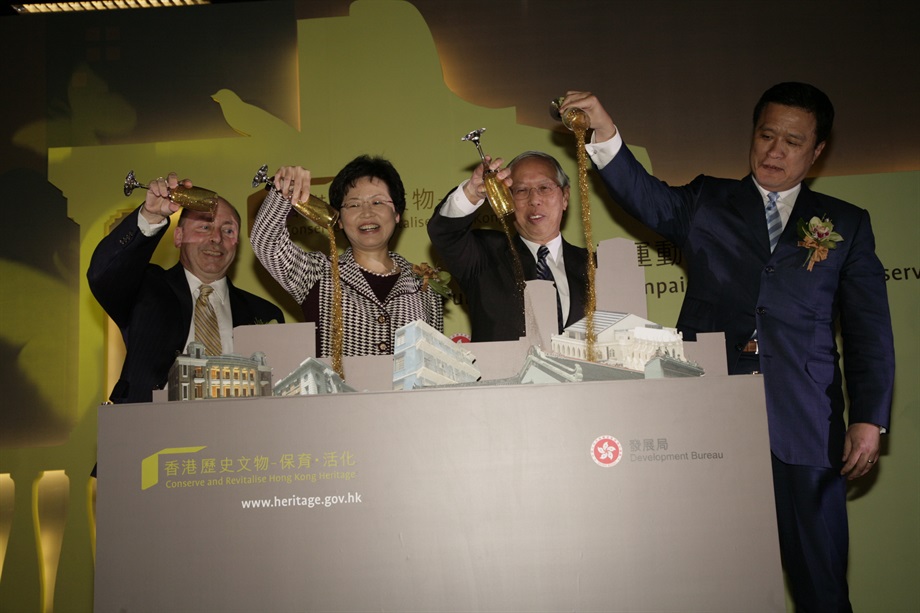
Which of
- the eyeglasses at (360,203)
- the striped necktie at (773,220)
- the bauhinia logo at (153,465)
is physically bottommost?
the bauhinia logo at (153,465)

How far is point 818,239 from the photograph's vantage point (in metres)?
2.86

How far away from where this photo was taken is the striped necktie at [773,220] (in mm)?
2992

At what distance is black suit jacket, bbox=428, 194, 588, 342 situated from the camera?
2.96 metres

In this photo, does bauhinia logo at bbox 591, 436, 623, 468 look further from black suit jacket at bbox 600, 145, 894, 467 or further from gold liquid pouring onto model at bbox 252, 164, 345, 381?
black suit jacket at bbox 600, 145, 894, 467

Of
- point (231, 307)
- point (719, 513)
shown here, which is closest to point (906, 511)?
point (719, 513)

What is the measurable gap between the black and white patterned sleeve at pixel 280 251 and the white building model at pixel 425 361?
1.04 m

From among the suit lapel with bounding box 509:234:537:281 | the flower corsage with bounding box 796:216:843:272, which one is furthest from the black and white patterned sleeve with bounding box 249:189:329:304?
the flower corsage with bounding box 796:216:843:272

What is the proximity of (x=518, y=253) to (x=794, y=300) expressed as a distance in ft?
3.00

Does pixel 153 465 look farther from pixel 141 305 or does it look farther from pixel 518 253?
pixel 518 253

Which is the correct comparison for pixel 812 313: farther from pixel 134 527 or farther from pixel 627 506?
pixel 134 527

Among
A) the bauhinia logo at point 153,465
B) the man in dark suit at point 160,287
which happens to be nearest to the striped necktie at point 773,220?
the man in dark suit at point 160,287

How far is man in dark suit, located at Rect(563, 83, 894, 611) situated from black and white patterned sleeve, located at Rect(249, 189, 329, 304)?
0.95m

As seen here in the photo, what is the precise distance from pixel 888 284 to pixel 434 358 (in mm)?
2605

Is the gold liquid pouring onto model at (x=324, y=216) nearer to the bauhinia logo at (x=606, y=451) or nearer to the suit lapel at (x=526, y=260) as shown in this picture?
the suit lapel at (x=526, y=260)
